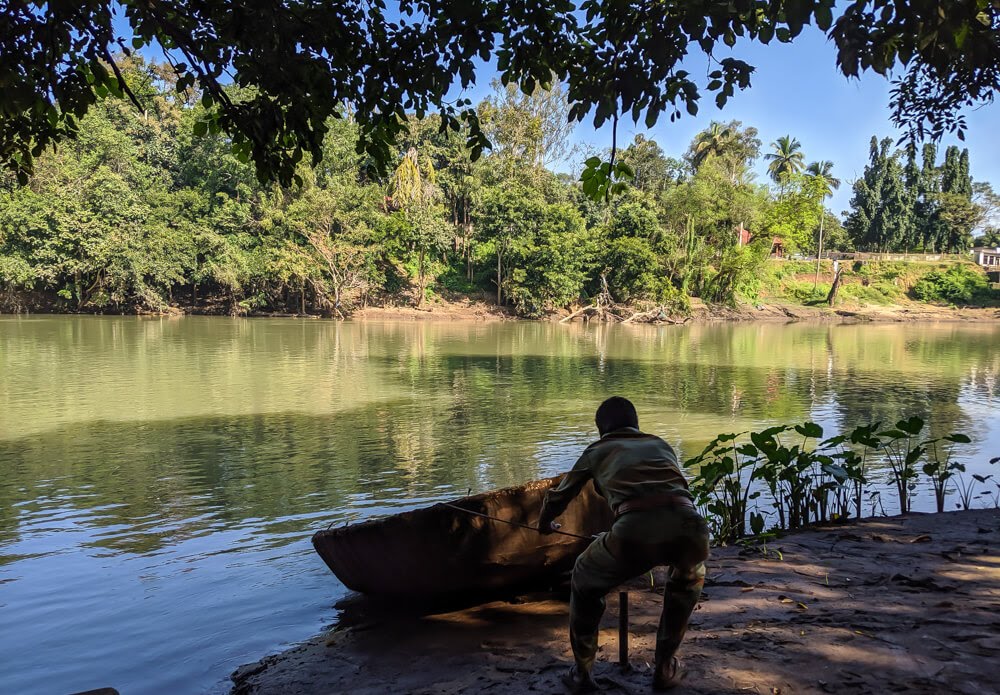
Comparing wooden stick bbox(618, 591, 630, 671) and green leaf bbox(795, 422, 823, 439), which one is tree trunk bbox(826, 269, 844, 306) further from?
wooden stick bbox(618, 591, 630, 671)

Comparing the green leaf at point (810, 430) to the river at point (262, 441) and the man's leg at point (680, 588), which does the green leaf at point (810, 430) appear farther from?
the man's leg at point (680, 588)

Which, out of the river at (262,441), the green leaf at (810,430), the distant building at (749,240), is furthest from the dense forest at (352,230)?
the green leaf at (810,430)

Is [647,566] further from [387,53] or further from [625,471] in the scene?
[387,53]

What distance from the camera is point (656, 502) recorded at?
115 inches

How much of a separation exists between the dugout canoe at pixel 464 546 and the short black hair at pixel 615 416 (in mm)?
1039

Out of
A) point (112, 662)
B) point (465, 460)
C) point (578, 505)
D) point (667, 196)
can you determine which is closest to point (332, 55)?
point (578, 505)

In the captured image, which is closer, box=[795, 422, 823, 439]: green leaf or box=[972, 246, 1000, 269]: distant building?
box=[795, 422, 823, 439]: green leaf

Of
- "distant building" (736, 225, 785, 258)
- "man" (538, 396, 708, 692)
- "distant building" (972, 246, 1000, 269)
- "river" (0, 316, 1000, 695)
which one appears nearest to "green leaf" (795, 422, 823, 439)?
"river" (0, 316, 1000, 695)

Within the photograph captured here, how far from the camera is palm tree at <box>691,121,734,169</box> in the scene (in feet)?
186

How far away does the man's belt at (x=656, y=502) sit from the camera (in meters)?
2.92

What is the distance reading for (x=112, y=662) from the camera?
445 centimetres

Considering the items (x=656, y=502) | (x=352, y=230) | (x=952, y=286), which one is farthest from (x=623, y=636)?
(x=952, y=286)

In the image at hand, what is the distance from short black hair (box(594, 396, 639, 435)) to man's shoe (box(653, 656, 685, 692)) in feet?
3.44

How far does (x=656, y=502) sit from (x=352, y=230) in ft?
132
